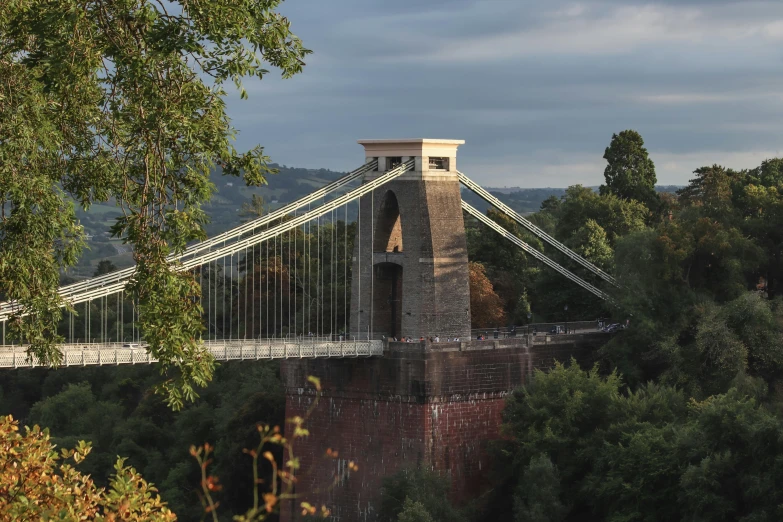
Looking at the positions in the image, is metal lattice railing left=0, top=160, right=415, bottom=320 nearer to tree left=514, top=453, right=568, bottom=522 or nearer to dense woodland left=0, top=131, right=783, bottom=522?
dense woodland left=0, top=131, right=783, bottom=522

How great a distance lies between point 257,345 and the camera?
3891 cm

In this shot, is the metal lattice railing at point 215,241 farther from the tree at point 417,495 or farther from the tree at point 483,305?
the tree at point 483,305

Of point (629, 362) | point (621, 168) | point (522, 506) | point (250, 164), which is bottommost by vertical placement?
point (522, 506)

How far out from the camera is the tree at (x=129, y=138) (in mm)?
16438

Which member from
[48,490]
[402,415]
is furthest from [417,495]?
[48,490]

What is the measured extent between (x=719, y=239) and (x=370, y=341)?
37.5 ft

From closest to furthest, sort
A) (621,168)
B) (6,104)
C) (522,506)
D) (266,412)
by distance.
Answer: (6,104), (522,506), (266,412), (621,168)

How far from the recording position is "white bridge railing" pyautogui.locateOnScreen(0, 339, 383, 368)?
3453cm

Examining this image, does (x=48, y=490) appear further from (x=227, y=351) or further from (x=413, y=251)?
(x=413, y=251)

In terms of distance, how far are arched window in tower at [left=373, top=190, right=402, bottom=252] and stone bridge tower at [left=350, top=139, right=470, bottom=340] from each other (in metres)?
0.03

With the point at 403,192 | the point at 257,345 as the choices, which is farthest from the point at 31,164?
the point at 403,192

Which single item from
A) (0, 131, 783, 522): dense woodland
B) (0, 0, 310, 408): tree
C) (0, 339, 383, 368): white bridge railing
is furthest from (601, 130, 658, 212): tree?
(0, 0, 310, 408): tree

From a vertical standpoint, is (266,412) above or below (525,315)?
below

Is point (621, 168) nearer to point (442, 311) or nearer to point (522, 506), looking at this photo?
point (442, 311)
